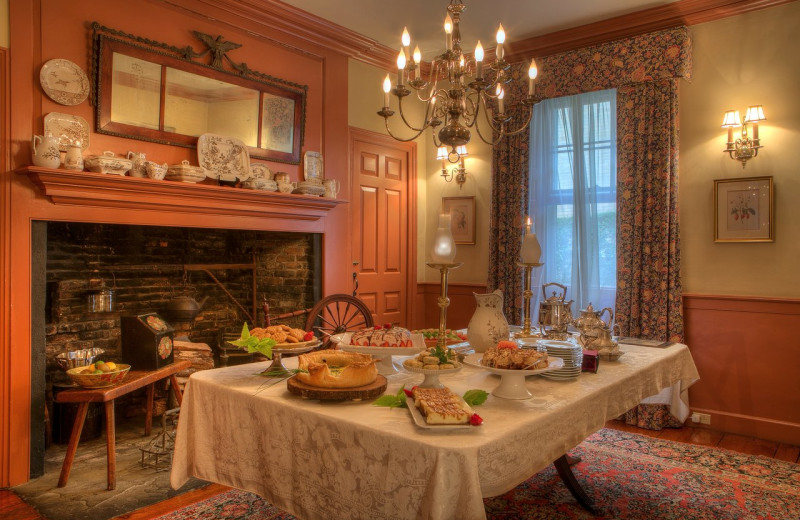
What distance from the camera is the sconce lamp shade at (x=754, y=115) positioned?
3.67 m

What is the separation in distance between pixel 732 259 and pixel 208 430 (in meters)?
3.64

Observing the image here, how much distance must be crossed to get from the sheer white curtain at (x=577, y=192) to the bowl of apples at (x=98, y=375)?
10.7ft

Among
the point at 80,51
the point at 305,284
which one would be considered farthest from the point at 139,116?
the point at 305,284

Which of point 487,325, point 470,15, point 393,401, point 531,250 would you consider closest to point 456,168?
point 470,15

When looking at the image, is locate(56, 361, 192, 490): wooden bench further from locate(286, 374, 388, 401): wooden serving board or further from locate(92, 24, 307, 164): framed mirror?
locate(286, 374, 388, 401): wooden serving board

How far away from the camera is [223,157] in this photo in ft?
12.2

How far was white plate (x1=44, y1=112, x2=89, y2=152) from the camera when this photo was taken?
2963 millimetres

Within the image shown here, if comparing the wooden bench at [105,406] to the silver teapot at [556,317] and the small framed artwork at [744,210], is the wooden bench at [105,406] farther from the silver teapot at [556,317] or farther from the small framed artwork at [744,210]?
the small framed artwork at [744,210]

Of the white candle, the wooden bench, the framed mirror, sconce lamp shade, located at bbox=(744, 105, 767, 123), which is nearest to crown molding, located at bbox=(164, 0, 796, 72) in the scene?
→ the framed mirror

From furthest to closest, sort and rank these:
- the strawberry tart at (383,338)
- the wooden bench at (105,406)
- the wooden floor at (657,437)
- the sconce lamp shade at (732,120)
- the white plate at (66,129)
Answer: the sconce lamp shade at (732,120), the white plate at (66,129), the wooden bench at (105,406), the wooden floor at (657,437), the strawberry tart at (383,338)

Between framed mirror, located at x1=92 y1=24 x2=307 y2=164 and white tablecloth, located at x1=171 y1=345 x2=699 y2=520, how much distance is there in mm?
1998

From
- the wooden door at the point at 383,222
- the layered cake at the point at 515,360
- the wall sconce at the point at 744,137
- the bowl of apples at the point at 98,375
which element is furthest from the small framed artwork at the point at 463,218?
the layered cake at the point at 515,360

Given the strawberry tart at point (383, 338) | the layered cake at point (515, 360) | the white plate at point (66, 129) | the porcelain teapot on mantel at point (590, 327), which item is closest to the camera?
the layered cake at point (515, 360)

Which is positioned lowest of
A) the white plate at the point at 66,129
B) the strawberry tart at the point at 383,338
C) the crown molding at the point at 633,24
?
the strawberry tart at the point at 383,338
